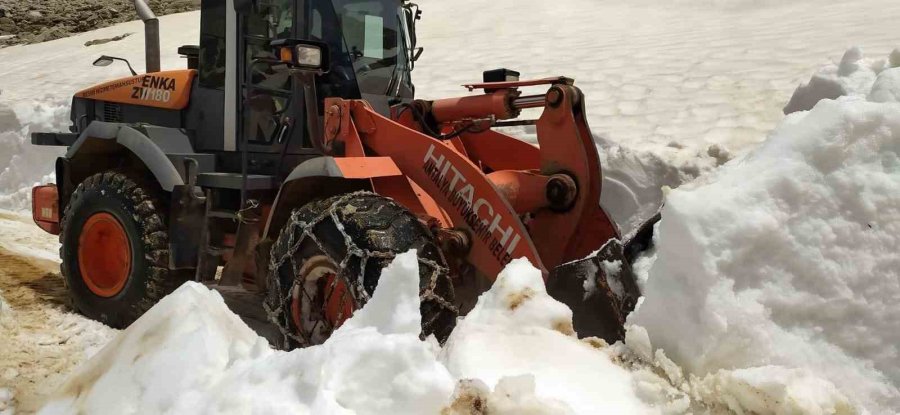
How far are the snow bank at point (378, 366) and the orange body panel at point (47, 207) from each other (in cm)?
393

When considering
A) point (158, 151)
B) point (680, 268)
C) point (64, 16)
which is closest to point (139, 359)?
point (680, 268)

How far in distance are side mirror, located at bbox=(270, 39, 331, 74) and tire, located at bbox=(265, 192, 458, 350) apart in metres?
0.69

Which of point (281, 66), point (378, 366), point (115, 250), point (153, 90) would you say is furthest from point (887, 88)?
point (153, 90)

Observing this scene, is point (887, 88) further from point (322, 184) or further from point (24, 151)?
point (24, 151)

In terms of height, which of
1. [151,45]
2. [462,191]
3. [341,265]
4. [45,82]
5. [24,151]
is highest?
[151,45]

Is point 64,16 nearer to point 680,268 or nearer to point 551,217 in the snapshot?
point 551,217

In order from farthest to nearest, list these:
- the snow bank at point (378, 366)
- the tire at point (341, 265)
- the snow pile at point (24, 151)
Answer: the snow pile at point (24, 151) < the tire at point (341, 265) < the snow bank at point (378, 366)

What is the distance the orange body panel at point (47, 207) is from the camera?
17.6ft

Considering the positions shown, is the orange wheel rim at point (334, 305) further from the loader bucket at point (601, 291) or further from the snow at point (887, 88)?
the snow at point (887, 88)

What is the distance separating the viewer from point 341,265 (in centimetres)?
292

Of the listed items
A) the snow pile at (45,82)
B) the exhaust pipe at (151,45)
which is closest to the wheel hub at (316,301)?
the exhaust pipe at (151,45)

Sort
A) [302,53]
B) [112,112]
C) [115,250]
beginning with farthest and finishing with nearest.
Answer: [112,112] → [115,250] → [302,53]

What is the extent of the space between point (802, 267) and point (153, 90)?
14.4 feet

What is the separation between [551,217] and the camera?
11.7 ft
